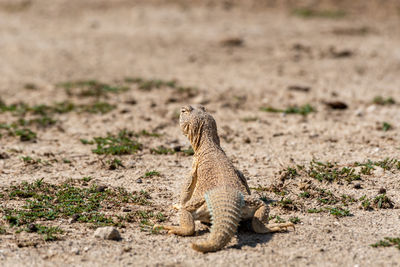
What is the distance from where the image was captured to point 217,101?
38.4 feet

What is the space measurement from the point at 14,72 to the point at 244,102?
6.25 m

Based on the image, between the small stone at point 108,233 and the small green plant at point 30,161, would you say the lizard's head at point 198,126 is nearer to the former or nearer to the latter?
the small stone at point 108,233

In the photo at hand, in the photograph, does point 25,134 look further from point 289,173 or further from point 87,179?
point 289,173

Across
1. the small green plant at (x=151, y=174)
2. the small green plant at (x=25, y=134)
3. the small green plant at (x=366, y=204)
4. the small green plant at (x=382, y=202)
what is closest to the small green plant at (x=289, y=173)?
the small green plant at (x=366, y=204)

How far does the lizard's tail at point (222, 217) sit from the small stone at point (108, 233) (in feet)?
3.14

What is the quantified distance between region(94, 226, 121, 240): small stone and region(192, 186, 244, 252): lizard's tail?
3.14ft

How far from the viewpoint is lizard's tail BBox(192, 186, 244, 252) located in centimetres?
554

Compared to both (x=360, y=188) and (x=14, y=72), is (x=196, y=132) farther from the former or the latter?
(x=14, y=72)

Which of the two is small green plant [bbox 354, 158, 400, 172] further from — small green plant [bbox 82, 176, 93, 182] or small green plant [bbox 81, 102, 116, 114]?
small green plant [bbox 81, 102, 116, 114]

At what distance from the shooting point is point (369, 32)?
1772 centimetres

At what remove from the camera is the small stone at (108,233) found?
19.5 ft

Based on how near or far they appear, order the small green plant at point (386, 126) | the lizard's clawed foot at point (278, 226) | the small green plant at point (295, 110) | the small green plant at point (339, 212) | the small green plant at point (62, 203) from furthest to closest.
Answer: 1. the small green plant at point (295, 110)
2. the small green plant at point (386, 126)
3. the small green plant at point (339, 212)
4. the small green plant at point (62, 203)
5. the lizard's clawed foot at point (278, 226)

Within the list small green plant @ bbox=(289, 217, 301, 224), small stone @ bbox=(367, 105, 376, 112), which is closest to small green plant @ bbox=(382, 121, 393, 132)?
small stone @ bbox=(367, 105, 376, 112)

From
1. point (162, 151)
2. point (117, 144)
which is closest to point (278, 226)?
point (162, 151)
